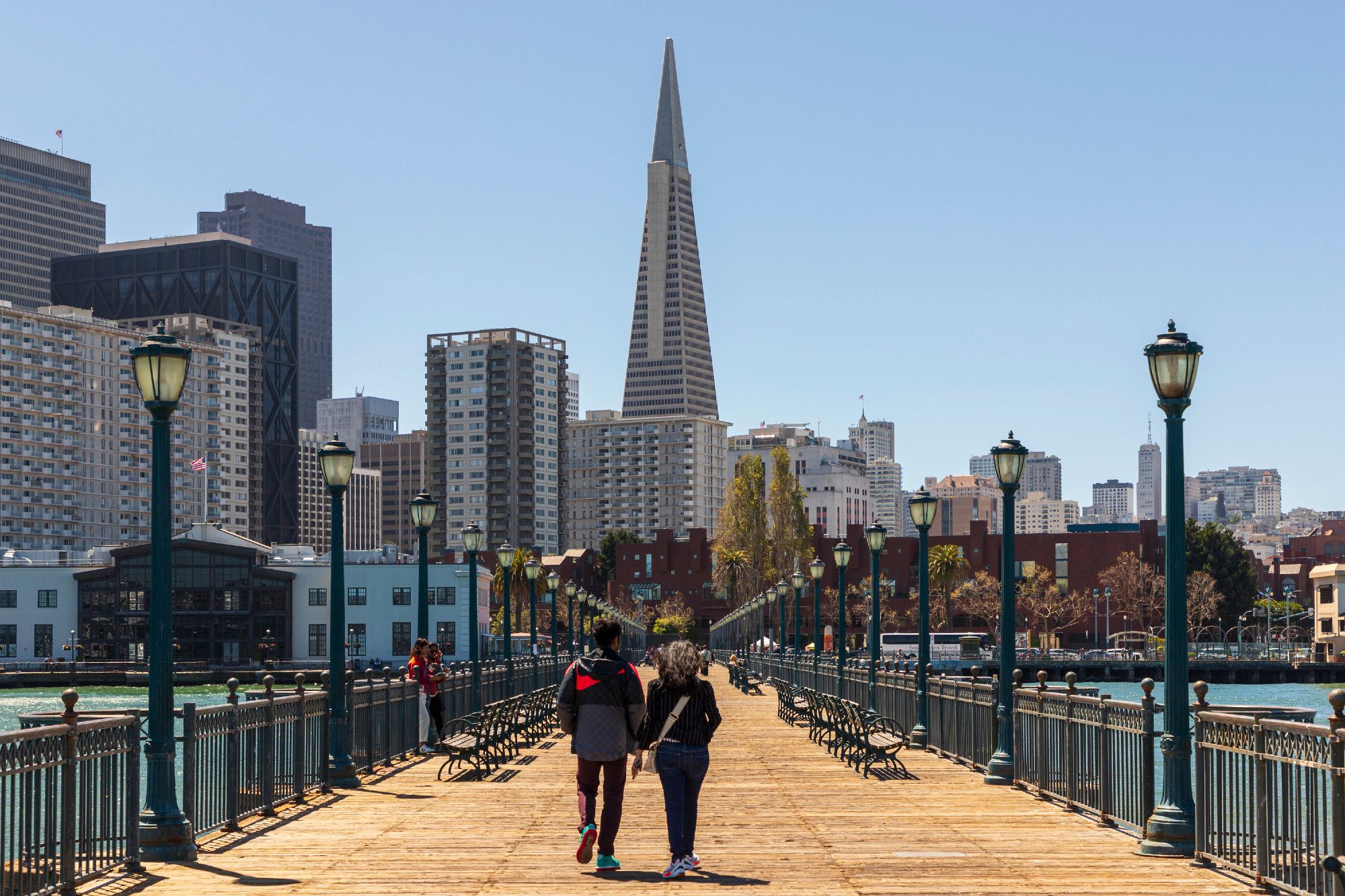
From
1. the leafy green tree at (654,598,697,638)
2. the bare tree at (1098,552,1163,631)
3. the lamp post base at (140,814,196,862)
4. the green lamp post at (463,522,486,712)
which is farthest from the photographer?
the leafy green tree at (654,598,697,638)

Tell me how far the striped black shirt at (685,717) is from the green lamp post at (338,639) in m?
8.08

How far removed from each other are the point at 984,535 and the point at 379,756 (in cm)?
12727

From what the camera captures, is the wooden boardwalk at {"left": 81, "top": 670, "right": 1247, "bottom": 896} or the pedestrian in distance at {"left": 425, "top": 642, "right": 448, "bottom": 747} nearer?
the wooden boardwalk at {"left": 81, "top": 670, "right": 1247, "bottom": 896}

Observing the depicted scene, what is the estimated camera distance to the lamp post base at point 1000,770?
2097cm

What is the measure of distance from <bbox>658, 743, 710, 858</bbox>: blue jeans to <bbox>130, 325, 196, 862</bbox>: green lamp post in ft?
14.3

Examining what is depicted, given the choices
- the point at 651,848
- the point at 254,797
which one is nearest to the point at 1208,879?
the point at 651,848

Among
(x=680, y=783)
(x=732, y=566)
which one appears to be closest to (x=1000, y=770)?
(x=680, y=783)

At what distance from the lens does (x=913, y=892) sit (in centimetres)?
1209

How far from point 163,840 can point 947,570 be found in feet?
417

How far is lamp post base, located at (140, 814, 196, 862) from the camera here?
13883mm

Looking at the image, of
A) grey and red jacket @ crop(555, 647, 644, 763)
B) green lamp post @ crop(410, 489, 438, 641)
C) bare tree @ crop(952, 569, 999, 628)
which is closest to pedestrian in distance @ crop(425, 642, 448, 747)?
green lamp post @ crop(410, 489, 438, 641)

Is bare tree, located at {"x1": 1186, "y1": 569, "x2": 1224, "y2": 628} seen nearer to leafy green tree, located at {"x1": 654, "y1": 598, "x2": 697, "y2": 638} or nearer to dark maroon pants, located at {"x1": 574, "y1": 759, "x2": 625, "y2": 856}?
leafy green tree, located at {"x1": 654, "y1": 598, "x2": 697, "y2": 638}

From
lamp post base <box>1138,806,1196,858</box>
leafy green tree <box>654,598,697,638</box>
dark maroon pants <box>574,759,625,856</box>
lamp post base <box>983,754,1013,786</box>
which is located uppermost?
dark maroon pants <box>574,759,625,856</box>

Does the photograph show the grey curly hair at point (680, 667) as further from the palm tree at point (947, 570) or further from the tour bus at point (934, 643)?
the palm tree at point (947, 570)
